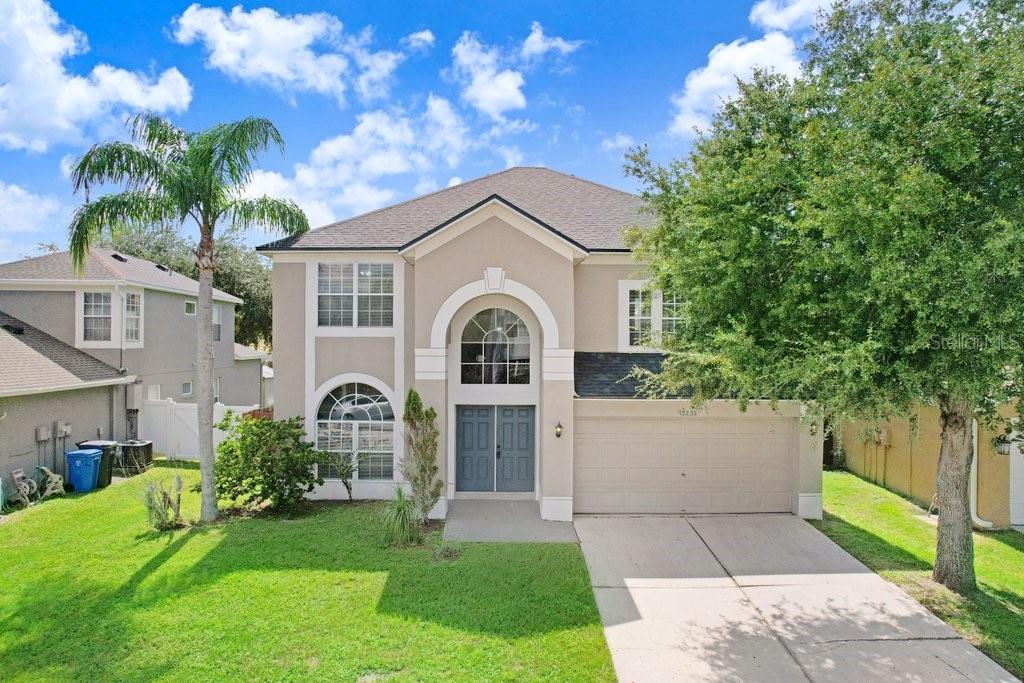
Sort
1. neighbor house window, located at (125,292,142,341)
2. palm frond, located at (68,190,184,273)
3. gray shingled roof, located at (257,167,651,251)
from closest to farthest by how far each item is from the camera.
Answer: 1. palm frond, located at (68,190,184,273)
2. gray shingled roof, located at (257,167,651,251)
3. neighbor house window, located at (125,292,142,341)

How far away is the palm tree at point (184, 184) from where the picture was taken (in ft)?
35.0

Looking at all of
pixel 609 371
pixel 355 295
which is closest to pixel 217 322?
pixel 355 295

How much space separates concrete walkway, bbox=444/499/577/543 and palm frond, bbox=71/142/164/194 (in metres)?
9.25

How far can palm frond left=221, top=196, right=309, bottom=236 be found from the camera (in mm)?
11398

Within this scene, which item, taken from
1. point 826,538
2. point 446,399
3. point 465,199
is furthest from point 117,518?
point 826,538

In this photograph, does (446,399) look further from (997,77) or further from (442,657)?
(997,77)

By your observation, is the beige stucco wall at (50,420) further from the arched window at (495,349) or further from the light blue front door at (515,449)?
the light blue front door at (515,449)

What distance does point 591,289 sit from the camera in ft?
43.2

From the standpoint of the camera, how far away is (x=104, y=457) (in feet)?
46.1

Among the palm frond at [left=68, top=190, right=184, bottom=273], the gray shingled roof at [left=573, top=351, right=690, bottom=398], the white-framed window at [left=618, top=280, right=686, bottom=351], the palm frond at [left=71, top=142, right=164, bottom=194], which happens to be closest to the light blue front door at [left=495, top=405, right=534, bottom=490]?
the gray shingled roof at [left=573, top=351, right=690, bottom=398]

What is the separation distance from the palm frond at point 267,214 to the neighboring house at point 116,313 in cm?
792

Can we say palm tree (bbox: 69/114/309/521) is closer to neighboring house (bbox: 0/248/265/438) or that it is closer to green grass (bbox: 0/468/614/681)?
green grass (bbox: 0/468/614/681)

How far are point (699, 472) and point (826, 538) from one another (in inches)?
105

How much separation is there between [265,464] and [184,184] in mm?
5952
